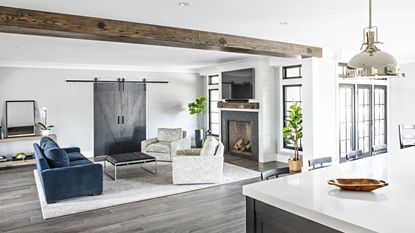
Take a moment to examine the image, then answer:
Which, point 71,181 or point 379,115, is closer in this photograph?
point 71,181

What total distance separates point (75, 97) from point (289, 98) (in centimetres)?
584

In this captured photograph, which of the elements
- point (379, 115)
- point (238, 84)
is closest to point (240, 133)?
point (238, 84)

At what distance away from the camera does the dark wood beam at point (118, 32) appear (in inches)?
132

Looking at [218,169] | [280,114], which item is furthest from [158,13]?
[280,114]

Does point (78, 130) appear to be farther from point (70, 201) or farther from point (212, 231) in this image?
point (212, 231)

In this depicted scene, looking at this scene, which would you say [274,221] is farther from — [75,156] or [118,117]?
[118,117]

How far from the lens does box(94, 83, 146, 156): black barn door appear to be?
9.06m

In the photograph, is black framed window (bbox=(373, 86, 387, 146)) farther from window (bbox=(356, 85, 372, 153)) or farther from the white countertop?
the white countertop

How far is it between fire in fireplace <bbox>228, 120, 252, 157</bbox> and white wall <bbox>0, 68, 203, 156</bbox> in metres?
2.16

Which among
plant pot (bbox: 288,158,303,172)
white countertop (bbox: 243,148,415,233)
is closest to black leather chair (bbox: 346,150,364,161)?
white countertop (bbox: 243,148,415,233)

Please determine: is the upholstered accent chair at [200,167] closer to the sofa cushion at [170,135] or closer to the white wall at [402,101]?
the sofa cushion at [170,135]

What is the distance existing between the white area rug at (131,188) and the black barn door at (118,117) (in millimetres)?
2158

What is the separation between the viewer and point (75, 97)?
8719 millimetres

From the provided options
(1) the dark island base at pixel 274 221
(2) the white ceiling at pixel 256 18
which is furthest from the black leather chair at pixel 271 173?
(2) the white ceiling at pixel 256 18
